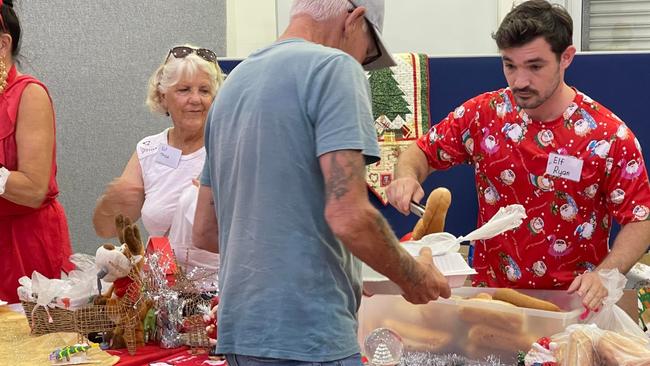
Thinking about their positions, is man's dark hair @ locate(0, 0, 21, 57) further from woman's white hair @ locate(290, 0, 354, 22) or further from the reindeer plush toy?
woman's white hair @ locate(290, 0, 354, 22)

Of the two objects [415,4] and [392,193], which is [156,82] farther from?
[415,4]

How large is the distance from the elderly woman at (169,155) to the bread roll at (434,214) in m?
0.98

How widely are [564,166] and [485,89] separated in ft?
6.58

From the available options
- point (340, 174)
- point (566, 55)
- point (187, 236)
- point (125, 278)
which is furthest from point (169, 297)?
point (566, 55)

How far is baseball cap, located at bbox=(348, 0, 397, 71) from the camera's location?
64.2 inches

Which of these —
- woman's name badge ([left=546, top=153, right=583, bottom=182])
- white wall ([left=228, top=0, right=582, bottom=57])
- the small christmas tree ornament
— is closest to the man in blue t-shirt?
the small christmas tree ornament

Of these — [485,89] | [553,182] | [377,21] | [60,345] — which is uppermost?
[377,21]

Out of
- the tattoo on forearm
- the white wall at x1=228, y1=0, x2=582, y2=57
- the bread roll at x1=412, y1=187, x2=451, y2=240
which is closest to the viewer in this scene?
the tattoo on forearm

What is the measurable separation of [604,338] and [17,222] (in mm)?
1974

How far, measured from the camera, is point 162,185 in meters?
3.12

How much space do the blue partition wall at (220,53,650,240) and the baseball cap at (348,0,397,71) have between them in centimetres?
274

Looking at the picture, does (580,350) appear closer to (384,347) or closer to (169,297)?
(384,347)

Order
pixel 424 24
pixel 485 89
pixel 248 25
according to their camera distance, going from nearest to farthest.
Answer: pixel 485 89 → pixel 424 24 → pixel 248 25

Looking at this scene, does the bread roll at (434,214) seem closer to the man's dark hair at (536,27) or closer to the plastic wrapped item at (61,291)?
the man's dark hair at (536,27)
